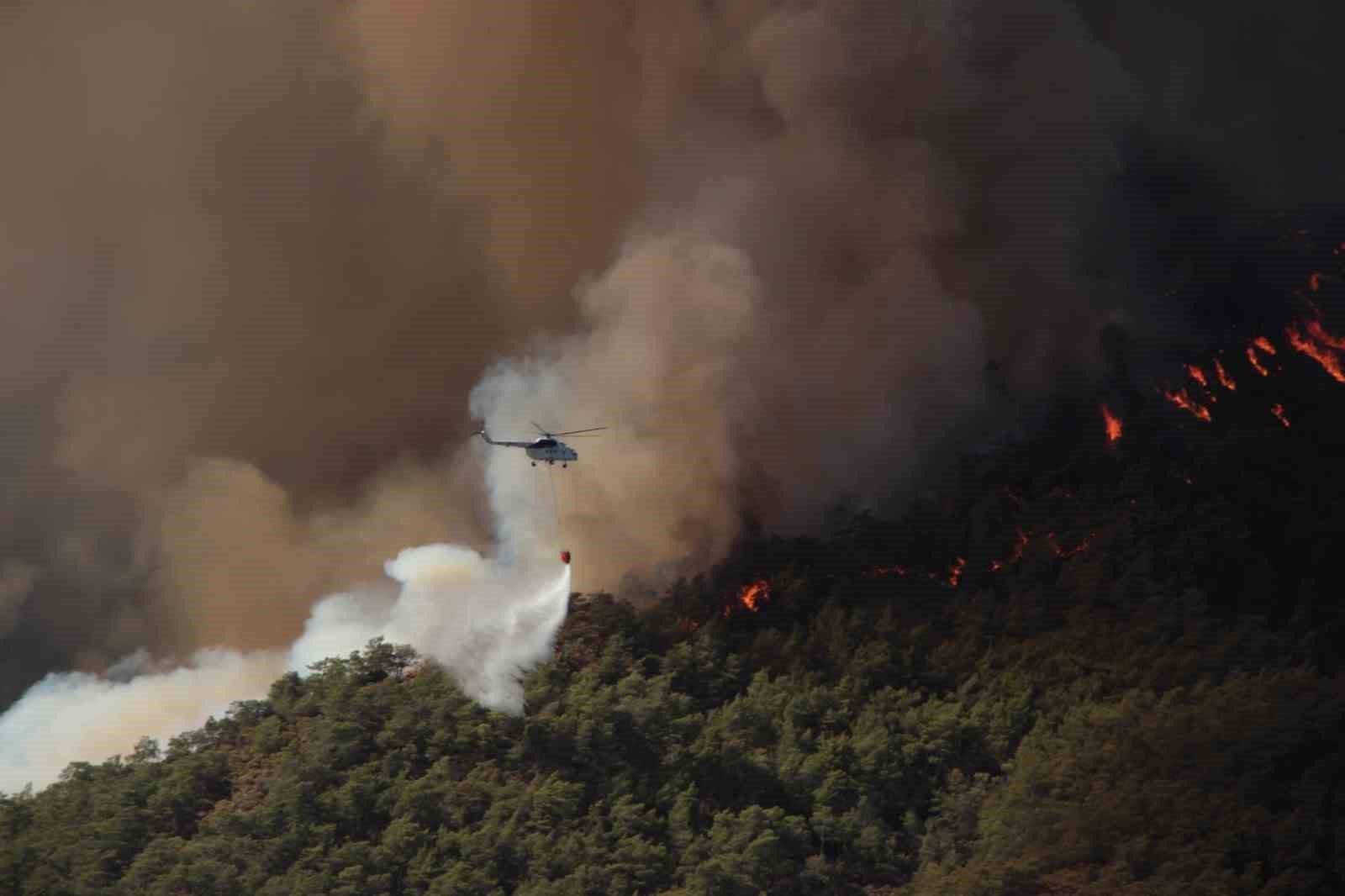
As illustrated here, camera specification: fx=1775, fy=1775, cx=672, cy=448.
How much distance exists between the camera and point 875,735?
3656 centimetres

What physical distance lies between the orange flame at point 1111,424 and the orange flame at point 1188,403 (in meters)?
1.66

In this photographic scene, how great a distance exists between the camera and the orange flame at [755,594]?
142 feet

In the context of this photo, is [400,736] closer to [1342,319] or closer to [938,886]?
[938,886]

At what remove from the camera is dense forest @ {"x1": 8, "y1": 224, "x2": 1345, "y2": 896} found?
109ft

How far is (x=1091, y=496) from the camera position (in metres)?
44.7

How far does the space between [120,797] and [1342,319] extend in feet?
117

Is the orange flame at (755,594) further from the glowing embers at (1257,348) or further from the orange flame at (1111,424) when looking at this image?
the glowing embers at (1257,348)

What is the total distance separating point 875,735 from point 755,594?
7766 mm

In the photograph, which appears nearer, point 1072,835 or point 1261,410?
point 1072,835

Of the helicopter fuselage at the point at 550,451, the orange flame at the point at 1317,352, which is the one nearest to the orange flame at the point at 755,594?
the helicopter fuselage at the point at 550,451

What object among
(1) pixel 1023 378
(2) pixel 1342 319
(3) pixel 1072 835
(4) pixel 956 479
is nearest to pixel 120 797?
(3) pixel 1072 835

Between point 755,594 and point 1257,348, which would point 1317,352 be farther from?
point 755,594

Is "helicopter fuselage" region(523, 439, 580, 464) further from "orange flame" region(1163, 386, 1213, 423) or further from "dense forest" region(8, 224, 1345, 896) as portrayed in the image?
"orange flame" region(1163, 386, 1213, 423)

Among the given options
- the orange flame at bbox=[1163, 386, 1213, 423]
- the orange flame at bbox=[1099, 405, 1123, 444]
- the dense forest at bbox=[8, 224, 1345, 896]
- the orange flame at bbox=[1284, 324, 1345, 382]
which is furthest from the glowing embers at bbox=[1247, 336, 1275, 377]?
the orange flame at bbox=[1099, 405, 1123, 444]
